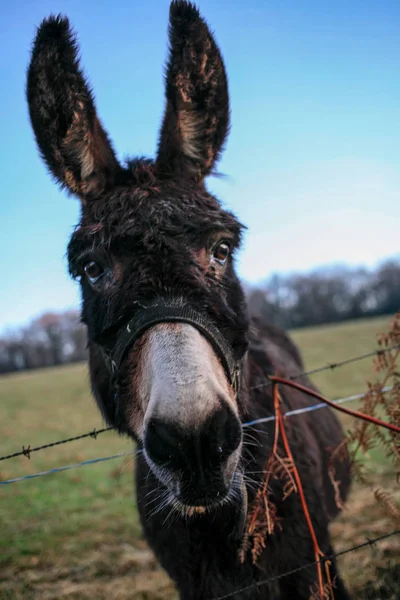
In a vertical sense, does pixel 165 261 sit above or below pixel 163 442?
above

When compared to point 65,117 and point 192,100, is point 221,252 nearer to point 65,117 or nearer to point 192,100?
point 192,100

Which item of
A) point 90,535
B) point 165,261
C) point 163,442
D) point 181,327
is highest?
point 165,261

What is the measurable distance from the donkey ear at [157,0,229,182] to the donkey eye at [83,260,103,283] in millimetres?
796

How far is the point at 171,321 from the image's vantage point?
5.93 feet

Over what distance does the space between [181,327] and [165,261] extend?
380 mm

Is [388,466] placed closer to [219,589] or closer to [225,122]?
[219,589]

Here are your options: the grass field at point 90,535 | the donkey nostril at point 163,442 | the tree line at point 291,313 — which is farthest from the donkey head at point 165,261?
the tree line at point 291,313

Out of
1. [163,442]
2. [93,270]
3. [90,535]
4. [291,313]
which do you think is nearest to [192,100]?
[93,270]

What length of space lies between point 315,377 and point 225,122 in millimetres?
19960

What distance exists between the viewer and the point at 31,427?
679 inches

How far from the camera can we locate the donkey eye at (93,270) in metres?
2.27

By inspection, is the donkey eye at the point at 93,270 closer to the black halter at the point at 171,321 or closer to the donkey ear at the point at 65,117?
the black halter at the point at 171,321

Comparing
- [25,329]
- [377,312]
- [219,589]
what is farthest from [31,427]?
[25,329]

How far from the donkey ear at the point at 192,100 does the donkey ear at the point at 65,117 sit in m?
0.44
